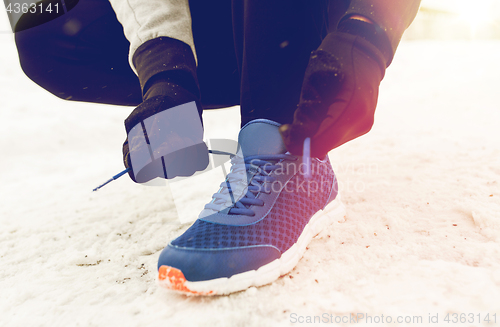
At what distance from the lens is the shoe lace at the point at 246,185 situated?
577 millimetres

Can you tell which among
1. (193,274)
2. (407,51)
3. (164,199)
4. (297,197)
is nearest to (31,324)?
(193,274)

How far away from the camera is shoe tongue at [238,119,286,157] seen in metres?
0.63

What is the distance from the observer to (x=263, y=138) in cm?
64

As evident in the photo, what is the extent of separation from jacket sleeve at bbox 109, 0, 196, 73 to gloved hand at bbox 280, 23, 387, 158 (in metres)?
0.36

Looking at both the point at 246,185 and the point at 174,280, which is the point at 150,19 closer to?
the point at 246,185

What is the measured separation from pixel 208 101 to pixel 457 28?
244 inches

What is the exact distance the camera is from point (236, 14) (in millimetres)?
710

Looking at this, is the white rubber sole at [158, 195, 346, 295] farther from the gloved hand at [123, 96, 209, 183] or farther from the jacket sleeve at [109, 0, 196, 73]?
the jacket sleeve at [109, 0, 196, 73]

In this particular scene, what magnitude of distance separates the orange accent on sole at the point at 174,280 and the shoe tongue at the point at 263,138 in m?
0.31

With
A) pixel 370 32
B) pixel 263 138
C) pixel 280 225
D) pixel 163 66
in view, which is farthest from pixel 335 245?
pixel 163 66

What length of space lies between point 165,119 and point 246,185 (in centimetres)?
21

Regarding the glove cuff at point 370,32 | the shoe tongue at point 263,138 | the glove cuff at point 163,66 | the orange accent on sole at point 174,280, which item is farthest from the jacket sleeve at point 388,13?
the orange accent on sole at point 174,280

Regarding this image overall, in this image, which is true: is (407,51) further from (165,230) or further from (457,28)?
(165,230)

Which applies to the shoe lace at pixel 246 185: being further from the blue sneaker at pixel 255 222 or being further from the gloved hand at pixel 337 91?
the gloved hand at pixel 337 91
